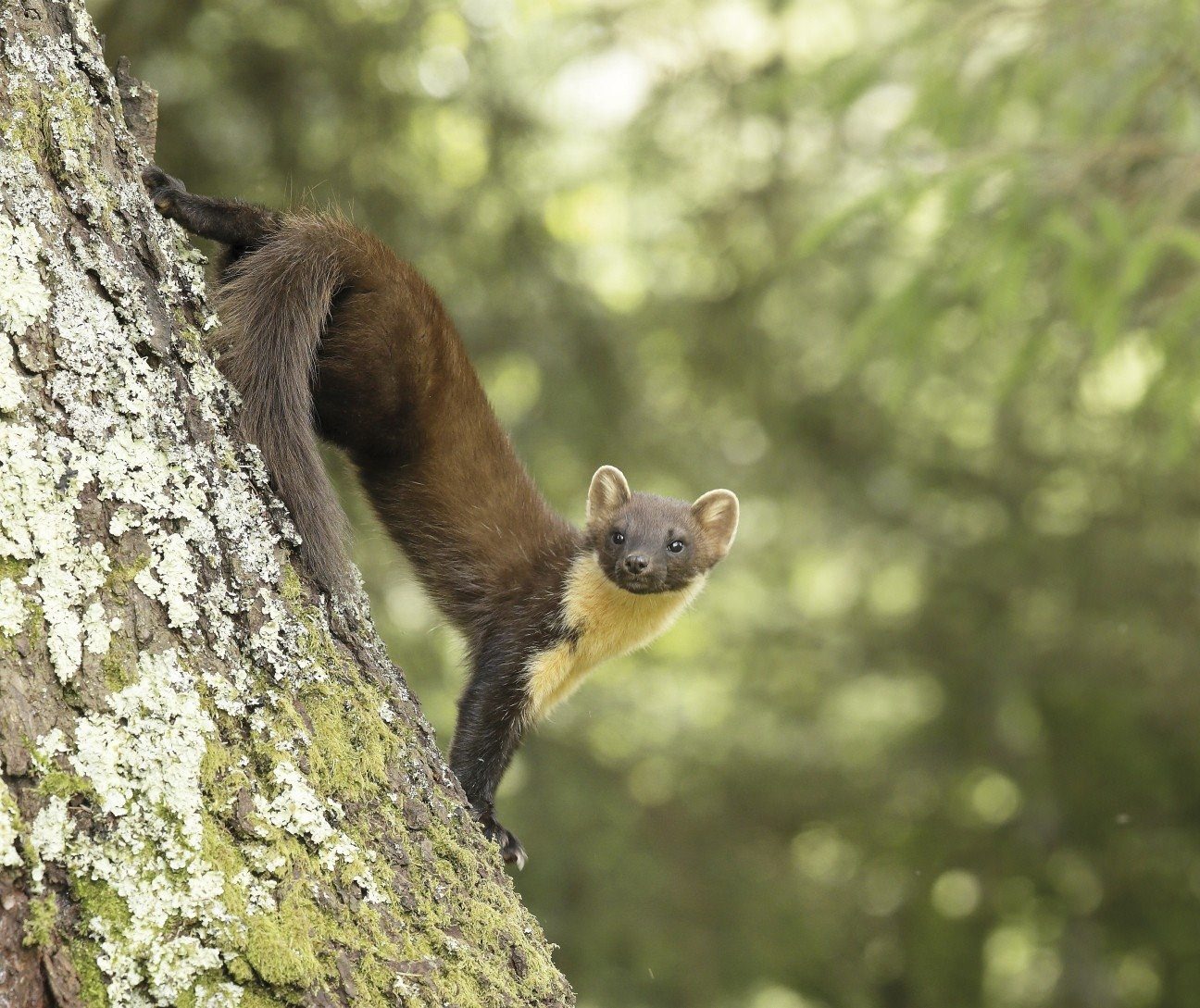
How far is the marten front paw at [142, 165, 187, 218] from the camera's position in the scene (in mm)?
3217

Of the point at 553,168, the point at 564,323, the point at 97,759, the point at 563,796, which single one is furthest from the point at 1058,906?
the point at 97,759

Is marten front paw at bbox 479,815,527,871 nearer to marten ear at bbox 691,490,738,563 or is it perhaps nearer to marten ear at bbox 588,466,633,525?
marten ear at bbox 588,466,633,525

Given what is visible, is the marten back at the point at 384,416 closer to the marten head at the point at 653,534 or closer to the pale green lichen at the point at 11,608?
the marten head at the point at 653,534

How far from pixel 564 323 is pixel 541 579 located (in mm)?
2946

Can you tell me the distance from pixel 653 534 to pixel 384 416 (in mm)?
1615

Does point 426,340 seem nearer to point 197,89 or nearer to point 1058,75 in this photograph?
point 197,89

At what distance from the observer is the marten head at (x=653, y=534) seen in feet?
17.7

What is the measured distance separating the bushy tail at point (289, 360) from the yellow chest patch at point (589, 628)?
1.98 m

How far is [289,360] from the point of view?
3.17m

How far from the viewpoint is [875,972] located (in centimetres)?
944

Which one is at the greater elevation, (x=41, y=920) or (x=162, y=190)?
(x=162, y=190)

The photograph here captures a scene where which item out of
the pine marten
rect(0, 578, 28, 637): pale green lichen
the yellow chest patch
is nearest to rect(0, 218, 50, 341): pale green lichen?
rect(0, 578, 28, 637): pale green lichen

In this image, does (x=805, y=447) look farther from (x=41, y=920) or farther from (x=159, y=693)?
(x=41, y=920)

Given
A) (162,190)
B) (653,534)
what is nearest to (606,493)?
(653,534)
